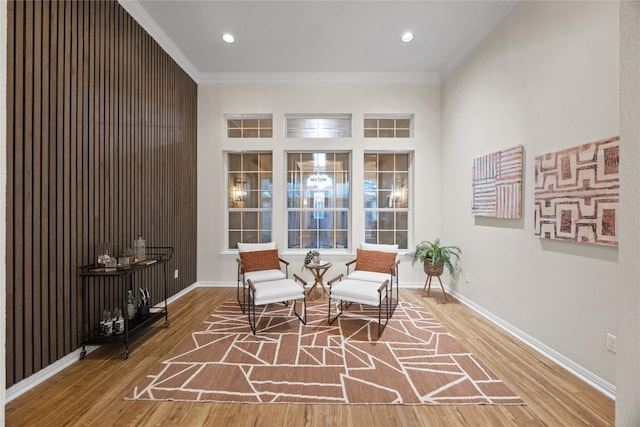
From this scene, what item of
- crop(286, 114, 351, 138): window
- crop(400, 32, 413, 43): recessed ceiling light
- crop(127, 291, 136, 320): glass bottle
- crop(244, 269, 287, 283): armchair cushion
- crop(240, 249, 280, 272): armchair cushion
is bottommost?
crop(127, 291, 136, 320): glass bottle

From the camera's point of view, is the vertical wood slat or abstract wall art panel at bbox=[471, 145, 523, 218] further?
abstract wall art panel at bbox=[471, 145, 523, 218]

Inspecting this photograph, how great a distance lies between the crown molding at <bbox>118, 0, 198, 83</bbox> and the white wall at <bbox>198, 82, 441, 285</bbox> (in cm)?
46

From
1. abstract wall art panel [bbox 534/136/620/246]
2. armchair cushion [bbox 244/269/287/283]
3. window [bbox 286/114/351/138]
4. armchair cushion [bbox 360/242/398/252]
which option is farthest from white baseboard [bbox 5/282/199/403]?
abstract wall art panel [bbox 534/136/620/246]

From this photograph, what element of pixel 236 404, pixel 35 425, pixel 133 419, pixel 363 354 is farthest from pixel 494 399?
pixel 35 425

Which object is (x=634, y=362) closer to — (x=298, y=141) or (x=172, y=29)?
(x=298, y=141)

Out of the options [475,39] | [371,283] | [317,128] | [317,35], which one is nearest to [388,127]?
[317,128]

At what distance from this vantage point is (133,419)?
6.12ft

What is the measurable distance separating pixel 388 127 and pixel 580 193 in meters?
3.30

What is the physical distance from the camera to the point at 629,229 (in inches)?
35.9

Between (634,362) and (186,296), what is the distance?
476cm

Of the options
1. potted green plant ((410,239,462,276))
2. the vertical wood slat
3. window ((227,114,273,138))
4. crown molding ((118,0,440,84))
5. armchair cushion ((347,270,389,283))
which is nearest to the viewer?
the vertical wood slat

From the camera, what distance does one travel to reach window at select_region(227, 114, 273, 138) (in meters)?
5.12

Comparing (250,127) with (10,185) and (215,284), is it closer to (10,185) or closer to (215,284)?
(215,284)

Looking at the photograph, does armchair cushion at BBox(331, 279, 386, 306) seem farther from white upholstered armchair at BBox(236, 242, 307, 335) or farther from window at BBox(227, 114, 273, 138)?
window at BBox(227, 114, 273, 138)
